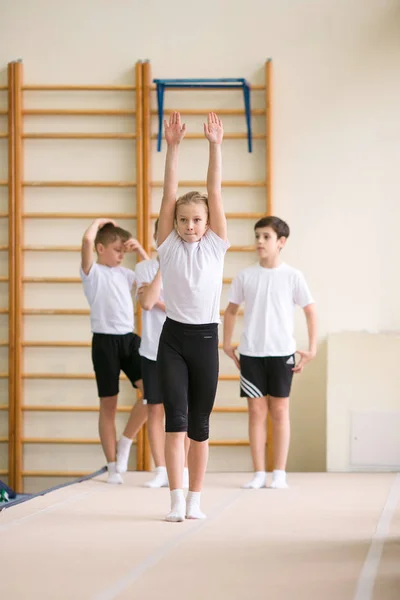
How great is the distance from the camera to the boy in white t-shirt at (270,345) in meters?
4.45

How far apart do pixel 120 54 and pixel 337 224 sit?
1.69m

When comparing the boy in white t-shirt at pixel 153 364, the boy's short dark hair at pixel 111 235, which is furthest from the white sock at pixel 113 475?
the boy's short dark hair at pixel 111 235

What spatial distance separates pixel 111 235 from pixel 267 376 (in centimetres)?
105

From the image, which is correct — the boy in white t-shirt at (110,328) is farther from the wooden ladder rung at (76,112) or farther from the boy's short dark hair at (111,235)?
the wooden ladder rung at (76,112)

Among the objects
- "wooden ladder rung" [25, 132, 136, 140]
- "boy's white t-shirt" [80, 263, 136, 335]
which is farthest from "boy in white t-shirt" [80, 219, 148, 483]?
"wooden ladder rung" [25, 132, 136, 140]

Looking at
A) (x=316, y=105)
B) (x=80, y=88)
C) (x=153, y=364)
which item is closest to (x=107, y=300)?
(x=153, y=364)

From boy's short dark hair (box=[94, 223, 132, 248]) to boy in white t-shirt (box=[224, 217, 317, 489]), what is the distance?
2.12ft

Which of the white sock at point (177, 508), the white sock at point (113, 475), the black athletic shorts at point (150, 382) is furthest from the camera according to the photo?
the white sock at point (113, 475)

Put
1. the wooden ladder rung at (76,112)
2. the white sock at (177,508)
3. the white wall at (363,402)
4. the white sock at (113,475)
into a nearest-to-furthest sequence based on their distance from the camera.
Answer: the white sock at (177,508) < the white sock at (113,475) < the white wall at (363,402) < the wooden ladder rung at (76,112)

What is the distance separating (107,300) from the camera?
15.3 ft

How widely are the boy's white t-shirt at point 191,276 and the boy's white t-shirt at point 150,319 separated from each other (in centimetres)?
109

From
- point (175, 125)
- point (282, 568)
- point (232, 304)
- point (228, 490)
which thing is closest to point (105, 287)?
point (232, 304)

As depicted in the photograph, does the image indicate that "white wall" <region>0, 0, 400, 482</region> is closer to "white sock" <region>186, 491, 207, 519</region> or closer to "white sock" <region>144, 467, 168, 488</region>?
"white sock" <region>144, 467, 168, 488</region>

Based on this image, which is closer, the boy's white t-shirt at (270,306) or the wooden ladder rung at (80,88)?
the boy's white t-shirt at (270,306)
